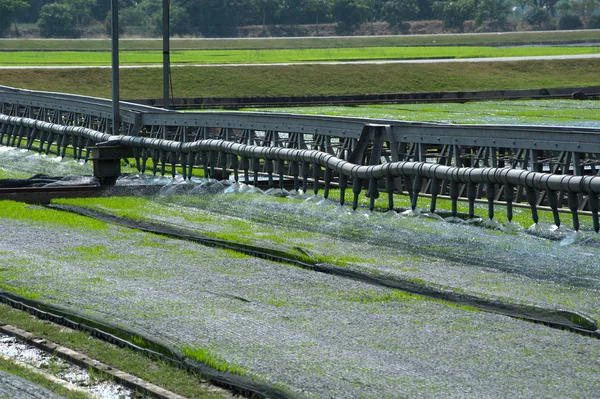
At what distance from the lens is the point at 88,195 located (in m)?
20.8

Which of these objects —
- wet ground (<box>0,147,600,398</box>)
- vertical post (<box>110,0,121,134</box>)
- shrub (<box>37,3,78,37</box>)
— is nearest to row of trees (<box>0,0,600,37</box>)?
shrub (<box>37,3,78,37</box>)

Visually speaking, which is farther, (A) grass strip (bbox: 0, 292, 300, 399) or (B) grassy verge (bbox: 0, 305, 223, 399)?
(B) grassy verge (bbox: 0, 305, 223, 399)

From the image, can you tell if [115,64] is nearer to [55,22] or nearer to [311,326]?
[311,326]

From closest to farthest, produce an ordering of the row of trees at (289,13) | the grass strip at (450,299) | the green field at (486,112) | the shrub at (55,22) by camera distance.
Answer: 1. the grass strip at (450,299)
2. the green field at (486,112)
3. the shrub at (55,22)
4. the row of trees at (289,13)

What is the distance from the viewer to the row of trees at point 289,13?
142000mm

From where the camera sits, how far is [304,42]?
122188mm

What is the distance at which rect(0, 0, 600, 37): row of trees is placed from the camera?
5591 inches

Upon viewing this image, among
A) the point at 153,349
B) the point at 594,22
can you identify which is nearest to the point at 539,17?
the point at 594,22

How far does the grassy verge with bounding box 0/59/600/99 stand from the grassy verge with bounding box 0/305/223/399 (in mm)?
46590

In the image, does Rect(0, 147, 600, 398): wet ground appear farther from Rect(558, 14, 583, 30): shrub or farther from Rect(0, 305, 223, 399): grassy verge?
Rect(558, 14, 583, 30): shrub

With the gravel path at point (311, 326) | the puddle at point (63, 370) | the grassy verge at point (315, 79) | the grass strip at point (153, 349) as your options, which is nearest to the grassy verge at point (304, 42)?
the grassy verge at point (315, 79)

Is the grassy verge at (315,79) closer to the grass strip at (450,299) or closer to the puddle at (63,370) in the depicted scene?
the grass strip at (450,299)

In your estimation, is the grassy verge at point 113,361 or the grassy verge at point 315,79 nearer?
the grassy verge at point 113,361

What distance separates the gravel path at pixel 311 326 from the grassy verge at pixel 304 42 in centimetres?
9935
